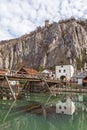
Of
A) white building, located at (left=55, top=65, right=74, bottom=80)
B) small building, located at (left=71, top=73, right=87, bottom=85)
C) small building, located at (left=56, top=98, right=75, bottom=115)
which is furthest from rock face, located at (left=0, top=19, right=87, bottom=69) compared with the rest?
small building, located at (left=56, top=98, right=75, bottom=115)

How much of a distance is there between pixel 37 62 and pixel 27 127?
10698 centimetres

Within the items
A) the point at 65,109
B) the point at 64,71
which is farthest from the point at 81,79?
the point at 65,109

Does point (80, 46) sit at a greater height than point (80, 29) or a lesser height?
lesser

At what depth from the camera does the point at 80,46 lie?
128 m

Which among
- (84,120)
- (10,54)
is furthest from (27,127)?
(10,54)

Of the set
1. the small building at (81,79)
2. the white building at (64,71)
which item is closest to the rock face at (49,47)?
the white building at (64,71)

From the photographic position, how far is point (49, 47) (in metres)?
134

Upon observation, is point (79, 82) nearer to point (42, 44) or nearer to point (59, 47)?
point (59, 47)

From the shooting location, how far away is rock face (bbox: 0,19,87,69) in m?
125

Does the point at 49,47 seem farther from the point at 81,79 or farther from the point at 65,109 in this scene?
the point at 65,109

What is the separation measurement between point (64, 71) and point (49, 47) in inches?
1184

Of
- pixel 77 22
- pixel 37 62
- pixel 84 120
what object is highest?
pixel 77 22

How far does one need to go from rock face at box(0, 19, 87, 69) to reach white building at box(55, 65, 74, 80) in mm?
9416

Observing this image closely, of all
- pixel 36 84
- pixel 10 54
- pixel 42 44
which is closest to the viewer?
pixel 36 84
